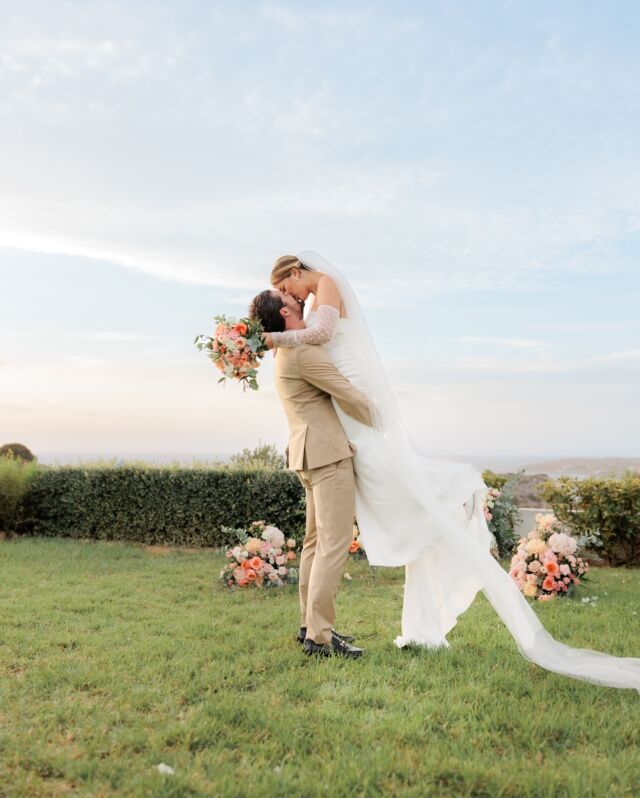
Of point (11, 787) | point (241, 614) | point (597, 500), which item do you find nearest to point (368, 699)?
point (11, 787)

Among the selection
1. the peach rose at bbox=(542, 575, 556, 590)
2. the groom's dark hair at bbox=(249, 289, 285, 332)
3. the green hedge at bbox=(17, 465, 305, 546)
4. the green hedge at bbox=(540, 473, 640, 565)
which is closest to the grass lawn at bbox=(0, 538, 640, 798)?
the peach rose at bbox=(542, 575, 556, 590)

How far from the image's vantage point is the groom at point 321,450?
4.51 metres

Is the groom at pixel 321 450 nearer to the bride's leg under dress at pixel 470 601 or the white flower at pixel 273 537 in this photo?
the bride's leg under dress at pixel 470 601

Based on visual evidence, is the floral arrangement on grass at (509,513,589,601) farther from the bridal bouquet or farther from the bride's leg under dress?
the bridal bouquet

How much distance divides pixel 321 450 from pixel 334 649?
46.2 inches

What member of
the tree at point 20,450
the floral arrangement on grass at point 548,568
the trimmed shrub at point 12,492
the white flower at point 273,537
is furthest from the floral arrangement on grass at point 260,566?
the tree at point 20,450

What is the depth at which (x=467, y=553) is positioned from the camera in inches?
173

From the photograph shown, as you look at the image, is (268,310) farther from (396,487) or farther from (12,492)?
(12,492)

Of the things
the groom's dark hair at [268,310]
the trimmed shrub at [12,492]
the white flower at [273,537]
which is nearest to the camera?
the groom's dark hair at [268,310]

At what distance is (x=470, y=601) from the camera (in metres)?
4.55

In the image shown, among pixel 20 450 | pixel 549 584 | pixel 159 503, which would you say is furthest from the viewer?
pixel 20 450

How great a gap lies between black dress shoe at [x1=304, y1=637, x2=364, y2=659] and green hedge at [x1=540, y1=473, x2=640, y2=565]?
5675mm

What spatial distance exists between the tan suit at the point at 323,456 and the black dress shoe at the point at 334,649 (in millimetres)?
37

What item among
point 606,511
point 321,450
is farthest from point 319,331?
point 606,511
